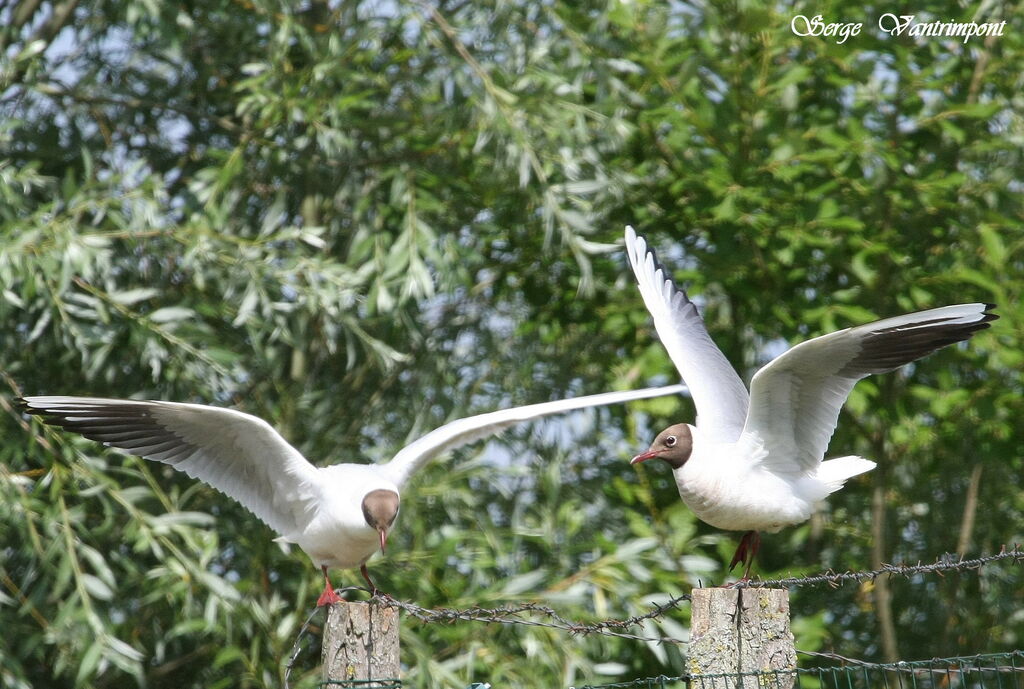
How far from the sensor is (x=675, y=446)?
12.4ft

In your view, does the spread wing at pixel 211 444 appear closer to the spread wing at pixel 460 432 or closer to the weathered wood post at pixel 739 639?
the spread wing at pixel 460 432

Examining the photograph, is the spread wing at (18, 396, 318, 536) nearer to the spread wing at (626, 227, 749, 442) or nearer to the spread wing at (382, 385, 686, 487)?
the spread wing at (382, 385, 686, 487)

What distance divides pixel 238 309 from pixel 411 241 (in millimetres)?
767

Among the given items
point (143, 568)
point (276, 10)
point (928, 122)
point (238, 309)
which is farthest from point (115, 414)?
point (928, 122)

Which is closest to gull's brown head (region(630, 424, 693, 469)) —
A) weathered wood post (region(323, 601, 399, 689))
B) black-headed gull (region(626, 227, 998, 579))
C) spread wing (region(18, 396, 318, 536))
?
black-headed gull (region(626, 227, 998, 579))

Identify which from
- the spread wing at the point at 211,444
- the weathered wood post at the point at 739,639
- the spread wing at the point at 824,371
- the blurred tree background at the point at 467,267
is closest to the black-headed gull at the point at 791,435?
the spread wing at the point at 824,371

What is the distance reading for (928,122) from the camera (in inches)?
224

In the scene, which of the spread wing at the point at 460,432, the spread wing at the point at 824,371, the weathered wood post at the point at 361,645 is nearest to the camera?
the weathered wood post at the point at 361,645

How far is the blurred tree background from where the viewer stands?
5.18 metres

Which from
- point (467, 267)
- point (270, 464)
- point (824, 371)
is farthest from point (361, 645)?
point (467, 267)

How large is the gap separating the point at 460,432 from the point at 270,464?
654 millimetres

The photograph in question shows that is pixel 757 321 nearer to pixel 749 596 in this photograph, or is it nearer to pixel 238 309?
pixel 238 309

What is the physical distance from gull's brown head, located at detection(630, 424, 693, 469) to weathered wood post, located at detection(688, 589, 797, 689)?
0.86 metres

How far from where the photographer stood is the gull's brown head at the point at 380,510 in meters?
4.09
